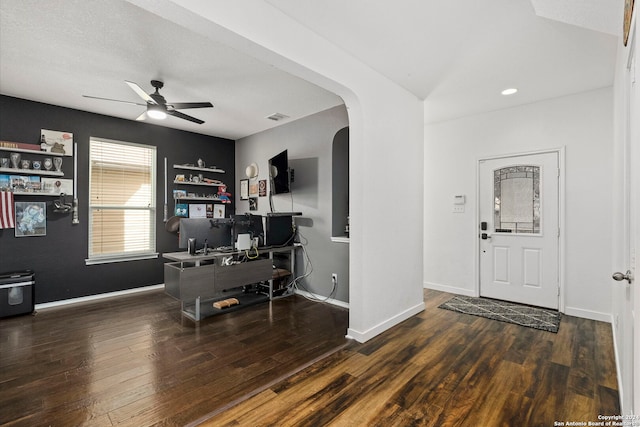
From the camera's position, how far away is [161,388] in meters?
2.21

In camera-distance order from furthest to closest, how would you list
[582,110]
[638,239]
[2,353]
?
1. [582,110]
2. [2,353]
3. [638,239]

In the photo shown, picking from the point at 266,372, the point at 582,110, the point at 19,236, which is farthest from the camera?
the point at 19,236

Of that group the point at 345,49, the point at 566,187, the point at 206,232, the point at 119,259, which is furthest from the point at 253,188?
the point at 566,187

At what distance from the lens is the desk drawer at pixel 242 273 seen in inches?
150

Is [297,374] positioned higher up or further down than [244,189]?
further down

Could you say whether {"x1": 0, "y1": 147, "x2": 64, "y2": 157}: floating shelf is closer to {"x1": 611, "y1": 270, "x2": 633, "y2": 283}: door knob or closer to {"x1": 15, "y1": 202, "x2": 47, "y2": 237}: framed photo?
{"x1": 15, "y1": 202, "x2": 47, "y2": 237}: framed photo

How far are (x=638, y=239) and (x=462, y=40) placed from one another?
82.7 inches

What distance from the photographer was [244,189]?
19.3 feet

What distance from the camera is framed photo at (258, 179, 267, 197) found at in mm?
5365

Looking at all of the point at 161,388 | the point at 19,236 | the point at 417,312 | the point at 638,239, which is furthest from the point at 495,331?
the point at 19,236

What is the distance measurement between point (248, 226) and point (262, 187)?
135 cm

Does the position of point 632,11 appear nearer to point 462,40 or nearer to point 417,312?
point 462,40

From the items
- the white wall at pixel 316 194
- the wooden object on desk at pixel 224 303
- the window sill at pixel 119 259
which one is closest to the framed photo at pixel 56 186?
the window sill at pixel 119 259

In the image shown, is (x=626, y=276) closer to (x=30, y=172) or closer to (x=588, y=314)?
(x=588, y=314)
